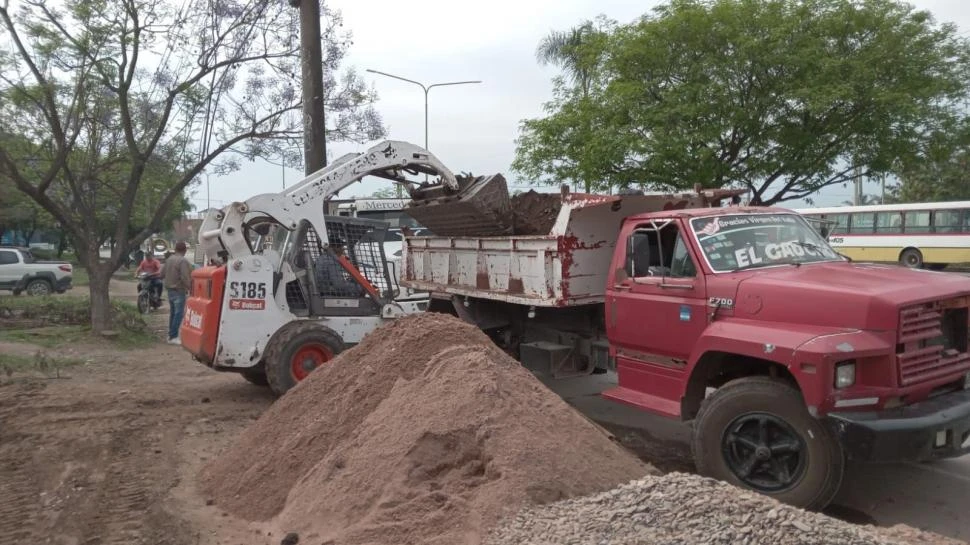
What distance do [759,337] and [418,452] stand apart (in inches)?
96.3

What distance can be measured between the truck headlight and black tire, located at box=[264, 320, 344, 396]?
571 centimetres

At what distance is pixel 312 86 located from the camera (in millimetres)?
11391

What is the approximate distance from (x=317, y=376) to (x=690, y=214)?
11.6 feet

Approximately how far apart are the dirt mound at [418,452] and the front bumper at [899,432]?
4.28ft

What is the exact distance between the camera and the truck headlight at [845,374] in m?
4.78

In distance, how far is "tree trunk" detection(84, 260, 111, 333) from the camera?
13773 mm

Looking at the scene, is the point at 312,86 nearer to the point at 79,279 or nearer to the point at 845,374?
the point at 845,374

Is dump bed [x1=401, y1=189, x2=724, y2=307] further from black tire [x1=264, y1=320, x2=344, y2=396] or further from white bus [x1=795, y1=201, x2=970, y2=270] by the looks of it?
white bus [x1=795, y1=201, x2=970, y2=270]

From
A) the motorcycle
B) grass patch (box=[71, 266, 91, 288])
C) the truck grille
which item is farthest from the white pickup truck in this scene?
the truck grille

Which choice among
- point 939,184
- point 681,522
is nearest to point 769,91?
point 681,522

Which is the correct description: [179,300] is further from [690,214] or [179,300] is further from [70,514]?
[690,214]

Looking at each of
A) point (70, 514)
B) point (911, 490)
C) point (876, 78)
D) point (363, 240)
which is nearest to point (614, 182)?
point (876, 78)

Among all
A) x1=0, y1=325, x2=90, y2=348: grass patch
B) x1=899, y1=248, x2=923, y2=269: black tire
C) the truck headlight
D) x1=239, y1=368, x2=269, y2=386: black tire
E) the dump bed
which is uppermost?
the dump bed

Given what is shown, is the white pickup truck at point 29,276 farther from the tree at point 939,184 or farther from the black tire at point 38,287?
the tree at point 939,184
